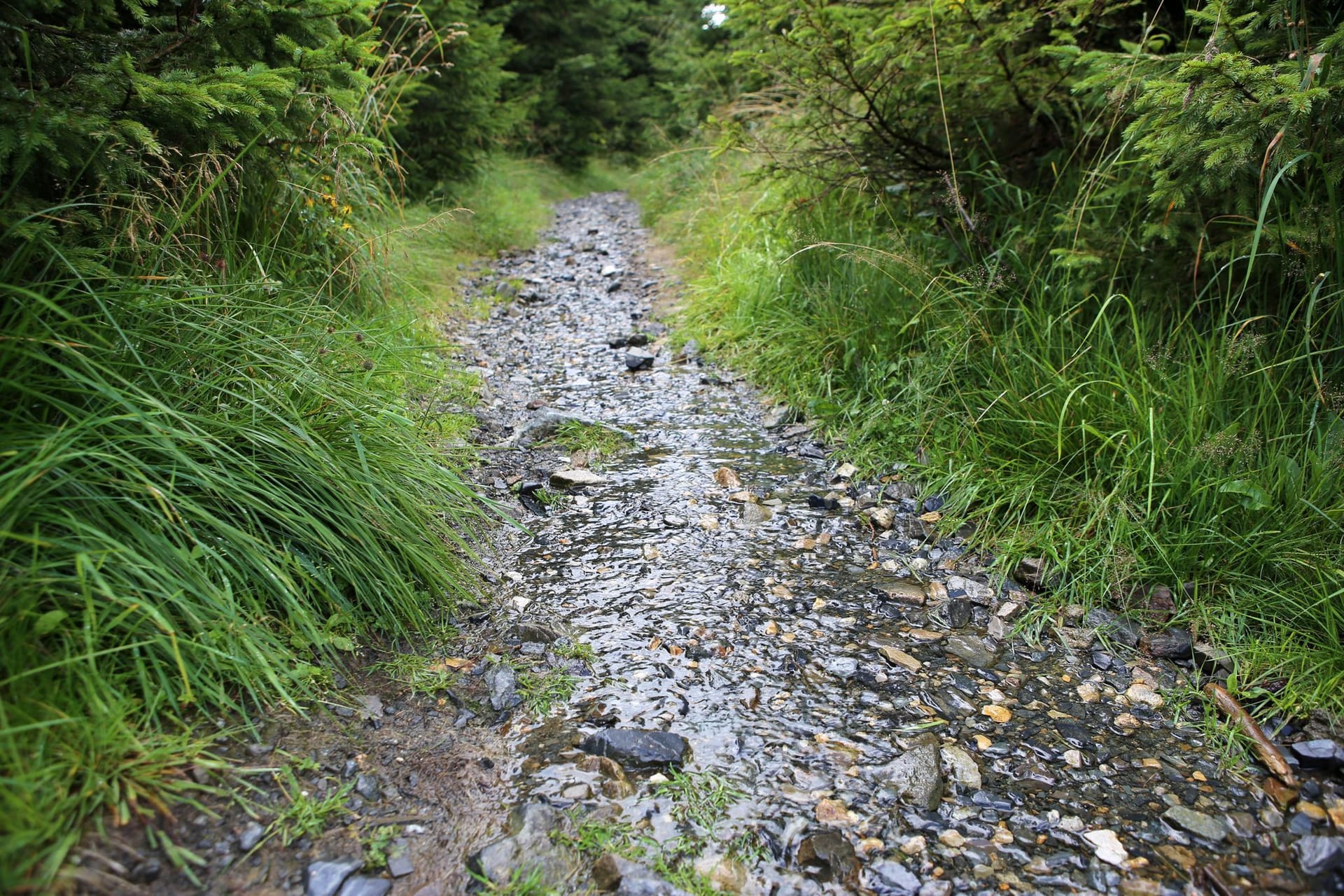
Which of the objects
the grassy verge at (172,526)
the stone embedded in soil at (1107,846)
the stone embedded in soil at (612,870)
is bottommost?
the stone embedded in soil at (1107,846)

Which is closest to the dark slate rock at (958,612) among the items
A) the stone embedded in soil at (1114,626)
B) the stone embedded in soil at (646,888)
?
the stone embedded in soil at (1114,626)

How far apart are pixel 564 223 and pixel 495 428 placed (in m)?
9.34

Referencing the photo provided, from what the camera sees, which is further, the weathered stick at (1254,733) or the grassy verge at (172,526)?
the weathered stick at (1254,733)

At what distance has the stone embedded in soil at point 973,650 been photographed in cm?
280

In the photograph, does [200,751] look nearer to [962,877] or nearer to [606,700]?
[606,700]

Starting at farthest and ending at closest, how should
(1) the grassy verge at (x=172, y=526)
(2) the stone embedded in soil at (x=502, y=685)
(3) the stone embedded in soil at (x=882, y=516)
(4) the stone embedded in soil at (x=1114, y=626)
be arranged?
1. (3) the stone embedded in soil at (x=882, y=516)
2. (4) the stone embedded in soil at (x=1114, y=626)
3. (2) the stone embedded in soil at (x=502, y=685)
4. (1) the grassy verge at (x=172, y=526)

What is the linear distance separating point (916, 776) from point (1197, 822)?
734 millimetres

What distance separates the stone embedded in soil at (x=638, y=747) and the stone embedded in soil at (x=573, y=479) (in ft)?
5.64

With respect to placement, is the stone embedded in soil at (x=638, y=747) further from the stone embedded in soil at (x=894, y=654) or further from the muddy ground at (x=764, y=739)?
the stone embedded in soil at (x=894, y=654)

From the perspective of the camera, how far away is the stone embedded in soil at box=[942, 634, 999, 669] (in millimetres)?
2799

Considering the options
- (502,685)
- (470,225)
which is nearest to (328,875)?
(502,685)

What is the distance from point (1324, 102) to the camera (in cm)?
276

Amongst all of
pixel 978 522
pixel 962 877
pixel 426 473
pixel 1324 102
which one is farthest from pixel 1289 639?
pixel 426 473

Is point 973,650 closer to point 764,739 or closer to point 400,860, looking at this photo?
point 764,739
